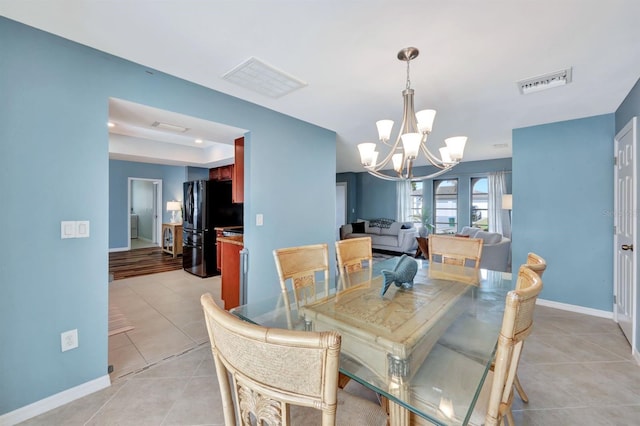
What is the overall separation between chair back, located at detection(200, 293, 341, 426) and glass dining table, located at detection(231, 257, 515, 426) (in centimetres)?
37

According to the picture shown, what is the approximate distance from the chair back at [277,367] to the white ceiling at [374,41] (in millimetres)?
1595

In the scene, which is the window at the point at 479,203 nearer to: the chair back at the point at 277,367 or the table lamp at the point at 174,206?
the chair back at the point at 277,367

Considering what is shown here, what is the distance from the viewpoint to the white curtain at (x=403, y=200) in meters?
7.89

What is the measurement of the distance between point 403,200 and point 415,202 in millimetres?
358

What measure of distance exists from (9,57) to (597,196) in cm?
529

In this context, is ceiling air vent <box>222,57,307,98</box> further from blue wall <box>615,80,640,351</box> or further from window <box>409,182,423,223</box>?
window <box>409,182,423,223</box>

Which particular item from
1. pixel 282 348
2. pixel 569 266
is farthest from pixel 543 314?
pixel 282 348

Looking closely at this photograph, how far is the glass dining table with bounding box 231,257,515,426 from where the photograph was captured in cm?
90

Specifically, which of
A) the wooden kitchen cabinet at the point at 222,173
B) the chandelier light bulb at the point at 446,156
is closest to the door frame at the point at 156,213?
the wooden kitchen cabinet at the point at 222,173

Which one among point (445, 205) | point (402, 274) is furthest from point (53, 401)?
point (445, 205)

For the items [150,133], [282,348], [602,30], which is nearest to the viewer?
[282,348]

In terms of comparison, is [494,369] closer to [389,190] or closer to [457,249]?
[457,249]

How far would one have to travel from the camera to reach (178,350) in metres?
2.34

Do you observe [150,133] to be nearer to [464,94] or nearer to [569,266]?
[464,94]
